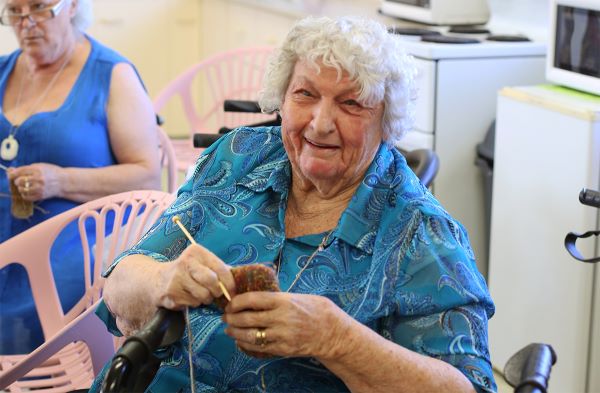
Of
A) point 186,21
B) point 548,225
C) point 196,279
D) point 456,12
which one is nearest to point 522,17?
point 456,12

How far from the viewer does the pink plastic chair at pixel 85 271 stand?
219cm

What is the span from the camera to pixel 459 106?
127 inches

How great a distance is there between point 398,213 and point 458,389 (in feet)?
1.10

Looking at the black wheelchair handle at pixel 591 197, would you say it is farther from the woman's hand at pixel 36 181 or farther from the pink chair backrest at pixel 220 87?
the pink chair backrest at pixel 220 87

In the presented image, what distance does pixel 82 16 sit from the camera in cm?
284

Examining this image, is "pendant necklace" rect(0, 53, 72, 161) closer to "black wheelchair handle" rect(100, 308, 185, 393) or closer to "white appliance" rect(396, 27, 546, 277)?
"white appliance" rect(396, 27, 546, 277)

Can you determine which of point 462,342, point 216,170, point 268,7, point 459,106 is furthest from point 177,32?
point 462,342

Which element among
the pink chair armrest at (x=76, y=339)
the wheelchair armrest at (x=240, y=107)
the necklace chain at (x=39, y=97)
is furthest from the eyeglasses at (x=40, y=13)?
the pink chair armrest at (x=76, y=339)

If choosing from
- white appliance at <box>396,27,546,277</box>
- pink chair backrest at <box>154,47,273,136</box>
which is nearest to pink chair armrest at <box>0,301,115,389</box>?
white appliance at <box>396,27,546,277</box>

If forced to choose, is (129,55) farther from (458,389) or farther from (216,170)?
(458,389)

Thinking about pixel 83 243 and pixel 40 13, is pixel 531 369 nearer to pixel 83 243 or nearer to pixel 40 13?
pixel 83 243

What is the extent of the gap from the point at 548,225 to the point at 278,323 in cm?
153

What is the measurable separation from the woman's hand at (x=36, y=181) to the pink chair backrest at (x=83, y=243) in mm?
284

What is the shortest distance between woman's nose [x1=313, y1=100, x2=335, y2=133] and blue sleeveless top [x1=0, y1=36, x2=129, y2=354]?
1.01 metres
